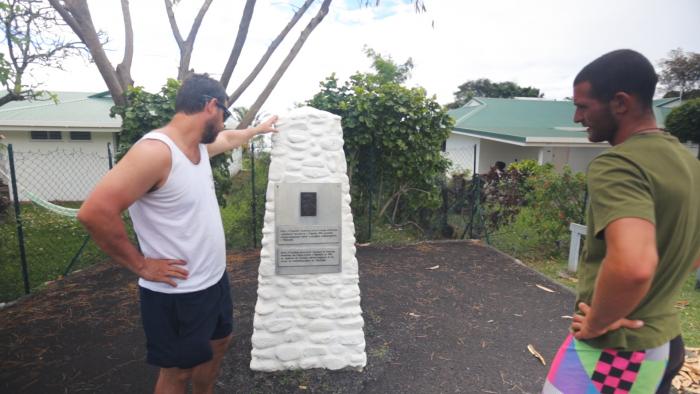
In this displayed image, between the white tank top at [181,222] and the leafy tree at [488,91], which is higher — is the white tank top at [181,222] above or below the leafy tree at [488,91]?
below

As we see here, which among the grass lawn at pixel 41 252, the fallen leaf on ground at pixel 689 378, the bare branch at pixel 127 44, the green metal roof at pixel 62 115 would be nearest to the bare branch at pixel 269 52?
the bare branch at pixel 127 44

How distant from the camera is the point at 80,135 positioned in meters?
12.6

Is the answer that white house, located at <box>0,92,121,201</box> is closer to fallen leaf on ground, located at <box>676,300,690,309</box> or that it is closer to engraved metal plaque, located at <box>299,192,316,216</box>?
engraved metal plaque, located at <box>299,192,316,216</box>

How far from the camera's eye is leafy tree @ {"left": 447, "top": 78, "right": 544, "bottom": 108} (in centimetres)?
3513

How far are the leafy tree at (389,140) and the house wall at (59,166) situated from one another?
8.70 meters

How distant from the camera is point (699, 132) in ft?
35.6

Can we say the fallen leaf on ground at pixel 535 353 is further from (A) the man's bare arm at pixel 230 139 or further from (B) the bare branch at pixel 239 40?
(B) the bare branch at pixel 239 40

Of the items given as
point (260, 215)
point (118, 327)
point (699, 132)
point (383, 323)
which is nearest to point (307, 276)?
point (383, 323)

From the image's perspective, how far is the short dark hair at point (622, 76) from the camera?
127cm

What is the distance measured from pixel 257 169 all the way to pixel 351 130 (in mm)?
3062

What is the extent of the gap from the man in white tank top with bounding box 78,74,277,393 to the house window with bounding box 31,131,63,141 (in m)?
13.3

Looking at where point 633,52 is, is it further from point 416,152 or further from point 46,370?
point 416,152

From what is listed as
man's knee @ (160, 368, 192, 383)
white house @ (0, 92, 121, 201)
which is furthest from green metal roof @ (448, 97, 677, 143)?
man's knee @ (160, 368, 192, 383)

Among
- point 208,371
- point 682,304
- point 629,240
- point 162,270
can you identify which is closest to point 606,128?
point 629,240
